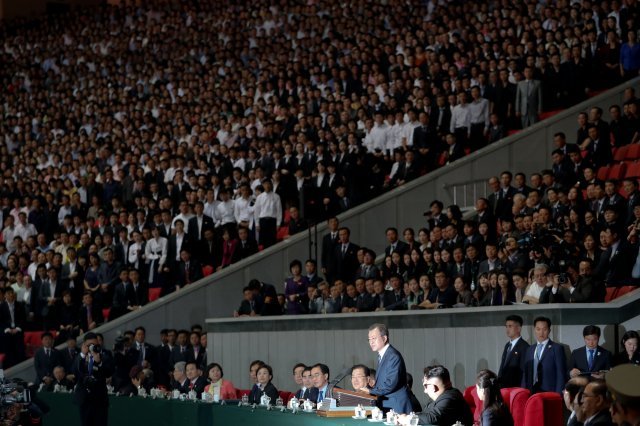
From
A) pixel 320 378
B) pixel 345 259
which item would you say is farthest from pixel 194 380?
pixel 345 259

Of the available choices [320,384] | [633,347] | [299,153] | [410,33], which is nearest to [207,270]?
[299,153]

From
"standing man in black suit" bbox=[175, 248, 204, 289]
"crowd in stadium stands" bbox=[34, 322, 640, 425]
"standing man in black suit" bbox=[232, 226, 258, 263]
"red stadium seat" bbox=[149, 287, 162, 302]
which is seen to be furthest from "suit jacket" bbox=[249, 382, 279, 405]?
"red stadium seat" bbox=[149, 287, 162, 302]

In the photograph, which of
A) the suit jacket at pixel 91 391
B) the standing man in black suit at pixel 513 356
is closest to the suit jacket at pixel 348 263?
the suit jacket at pixel 91 391

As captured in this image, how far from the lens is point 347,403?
9.56m

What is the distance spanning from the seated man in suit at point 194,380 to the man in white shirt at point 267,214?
582cm

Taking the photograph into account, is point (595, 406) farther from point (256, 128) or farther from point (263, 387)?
point (256, 128)

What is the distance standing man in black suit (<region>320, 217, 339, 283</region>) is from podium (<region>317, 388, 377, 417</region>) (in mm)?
8080

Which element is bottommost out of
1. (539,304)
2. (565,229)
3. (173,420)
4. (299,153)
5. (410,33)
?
(173,420)

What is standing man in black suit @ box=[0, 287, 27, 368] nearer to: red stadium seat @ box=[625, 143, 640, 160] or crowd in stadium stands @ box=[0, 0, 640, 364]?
crowd in stadium stands @ box=[0, 0, 640, 364]

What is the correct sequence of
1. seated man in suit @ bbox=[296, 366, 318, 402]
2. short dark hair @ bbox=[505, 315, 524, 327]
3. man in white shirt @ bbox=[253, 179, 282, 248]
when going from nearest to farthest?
short dark hair @ bbox=[505, 315, 524, 327]
seated man in suit @ bbox=[296, 366, 318, 402]
man in white shirt @ bbox=[253, 179, 282, 248]

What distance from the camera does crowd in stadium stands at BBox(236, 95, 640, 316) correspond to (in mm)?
13172

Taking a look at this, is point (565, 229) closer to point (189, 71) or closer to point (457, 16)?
point (457, 16)

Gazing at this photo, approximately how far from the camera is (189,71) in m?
28.9

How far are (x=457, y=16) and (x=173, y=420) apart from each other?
1369cm
